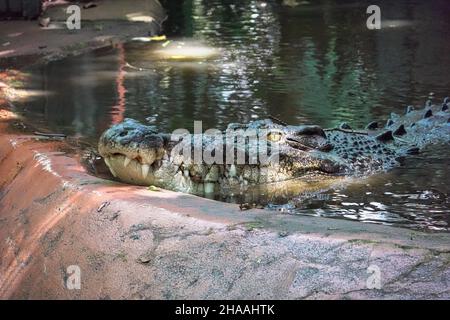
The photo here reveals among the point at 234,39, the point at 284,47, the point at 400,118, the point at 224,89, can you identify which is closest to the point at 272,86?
the point at 224,89

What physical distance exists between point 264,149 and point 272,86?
3.99 metres

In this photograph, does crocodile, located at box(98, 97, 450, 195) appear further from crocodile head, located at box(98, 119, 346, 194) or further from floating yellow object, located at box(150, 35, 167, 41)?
floating yellow object, located at box(150, 35, 167, 41)

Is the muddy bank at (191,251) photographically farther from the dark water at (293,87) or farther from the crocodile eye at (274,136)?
the crocodile eye at (274,136)

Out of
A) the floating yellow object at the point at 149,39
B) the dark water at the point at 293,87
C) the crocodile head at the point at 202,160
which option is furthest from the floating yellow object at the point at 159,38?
the crocodile head at the point at 202,160

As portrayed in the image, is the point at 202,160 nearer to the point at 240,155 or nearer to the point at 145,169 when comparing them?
the point at 240,155

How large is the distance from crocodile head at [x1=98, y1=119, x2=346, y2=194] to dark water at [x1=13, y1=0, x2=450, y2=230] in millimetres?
454

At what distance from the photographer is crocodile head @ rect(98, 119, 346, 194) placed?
491 centimetres

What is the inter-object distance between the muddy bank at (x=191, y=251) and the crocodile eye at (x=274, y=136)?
137 cm

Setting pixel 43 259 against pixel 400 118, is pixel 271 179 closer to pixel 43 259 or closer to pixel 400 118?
pixel 43 259

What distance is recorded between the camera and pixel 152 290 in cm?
328

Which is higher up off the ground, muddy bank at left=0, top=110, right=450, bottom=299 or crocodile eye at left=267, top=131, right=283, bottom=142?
crocodile eye at left=267, top=131, right=283, bottom=142

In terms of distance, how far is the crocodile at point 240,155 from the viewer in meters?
4.95


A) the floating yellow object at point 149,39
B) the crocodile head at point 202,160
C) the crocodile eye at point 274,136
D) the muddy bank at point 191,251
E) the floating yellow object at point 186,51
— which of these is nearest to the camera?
the muddy bank at point 191,251

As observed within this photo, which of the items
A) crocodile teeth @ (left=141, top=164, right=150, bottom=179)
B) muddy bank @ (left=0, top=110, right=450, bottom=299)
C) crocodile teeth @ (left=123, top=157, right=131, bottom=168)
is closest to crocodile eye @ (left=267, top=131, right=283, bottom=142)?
crocodile teeth @ (left=141, top=164, right=150, bottom=179)
